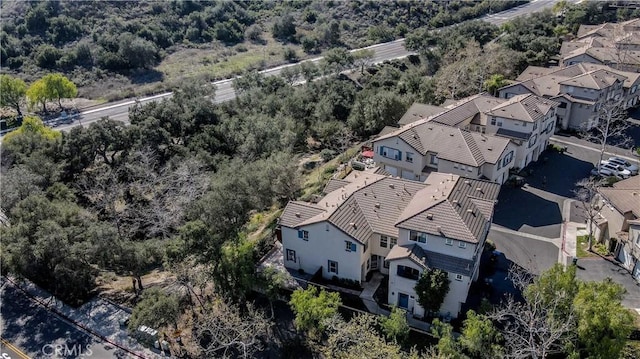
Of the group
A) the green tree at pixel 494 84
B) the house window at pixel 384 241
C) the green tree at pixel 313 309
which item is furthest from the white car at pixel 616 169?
the green tree at pixel 313 309

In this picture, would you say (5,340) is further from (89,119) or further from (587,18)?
(587,18)

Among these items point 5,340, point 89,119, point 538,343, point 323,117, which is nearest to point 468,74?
point 323,117

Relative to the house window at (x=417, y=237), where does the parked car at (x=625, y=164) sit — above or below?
below

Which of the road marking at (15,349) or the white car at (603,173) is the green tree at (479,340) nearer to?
the road marking at (15,349)

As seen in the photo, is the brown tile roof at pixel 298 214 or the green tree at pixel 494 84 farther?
the green tree at pixel 494 84

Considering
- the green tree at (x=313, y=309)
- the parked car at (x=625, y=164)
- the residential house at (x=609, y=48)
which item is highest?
the residential house at (x=609, y=48)

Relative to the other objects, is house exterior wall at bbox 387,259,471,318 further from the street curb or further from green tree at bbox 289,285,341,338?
the street curb
